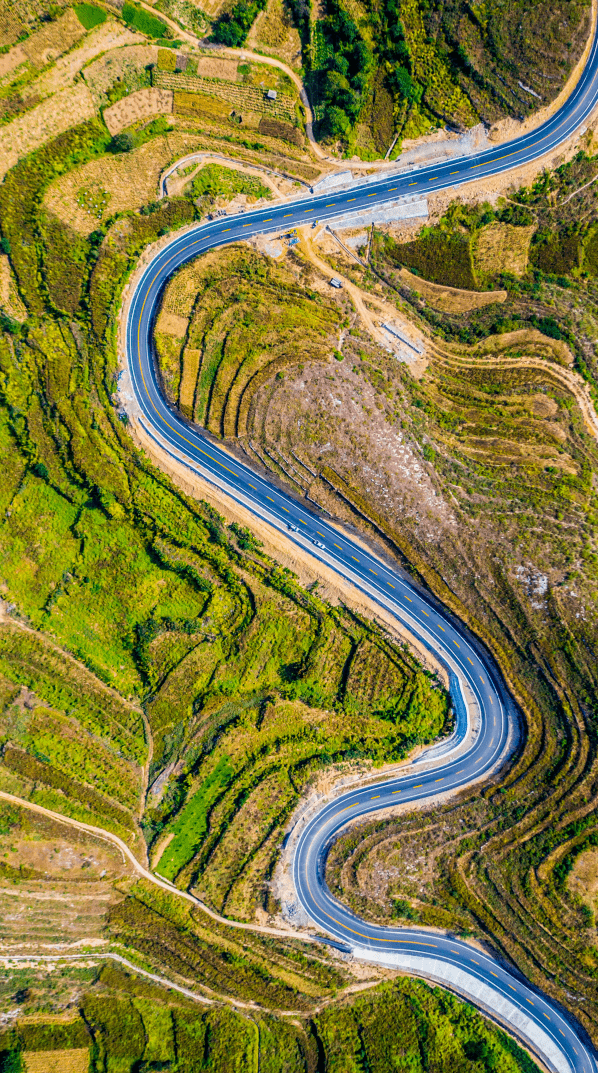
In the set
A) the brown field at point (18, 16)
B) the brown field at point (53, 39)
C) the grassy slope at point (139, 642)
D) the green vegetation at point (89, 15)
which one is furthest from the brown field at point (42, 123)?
the brown field at point (18, 16)

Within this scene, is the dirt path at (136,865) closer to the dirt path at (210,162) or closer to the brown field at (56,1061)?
the brown field at (56,1061)

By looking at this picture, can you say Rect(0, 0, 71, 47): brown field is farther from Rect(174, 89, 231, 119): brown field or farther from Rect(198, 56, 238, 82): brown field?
Rect(198, 56, 238, 82): brown field

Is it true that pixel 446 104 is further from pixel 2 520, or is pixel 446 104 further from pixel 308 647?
pixel 2 520

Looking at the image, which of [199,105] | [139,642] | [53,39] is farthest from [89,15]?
[139,642]

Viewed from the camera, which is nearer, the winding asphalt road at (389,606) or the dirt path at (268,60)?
the winding asphalt road at (389,606)

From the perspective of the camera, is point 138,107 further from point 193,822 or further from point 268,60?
point 193,822

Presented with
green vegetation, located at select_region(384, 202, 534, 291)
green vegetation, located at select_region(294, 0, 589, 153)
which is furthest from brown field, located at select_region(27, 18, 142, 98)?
green vegetation, located at select_region(384, 202, 534, 291)

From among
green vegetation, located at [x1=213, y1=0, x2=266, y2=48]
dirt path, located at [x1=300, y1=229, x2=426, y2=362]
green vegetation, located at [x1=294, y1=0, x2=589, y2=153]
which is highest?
green vegetation, located at [x1=294, y1=0, x2=589, y2=153]
